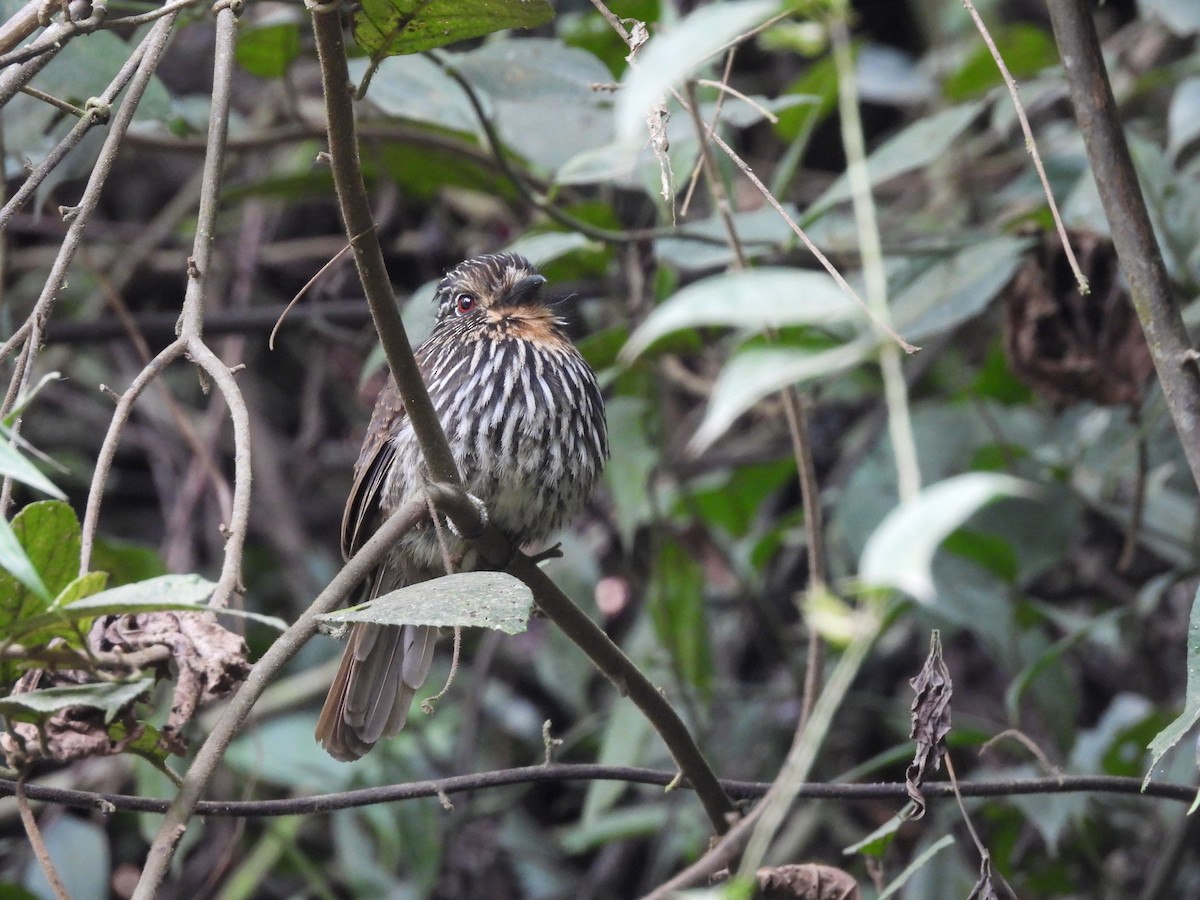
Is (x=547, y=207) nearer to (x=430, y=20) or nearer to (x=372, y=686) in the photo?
(x=372, y=686)

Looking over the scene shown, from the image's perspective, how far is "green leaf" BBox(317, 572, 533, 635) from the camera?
1495mm

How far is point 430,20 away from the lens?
1.72 metres

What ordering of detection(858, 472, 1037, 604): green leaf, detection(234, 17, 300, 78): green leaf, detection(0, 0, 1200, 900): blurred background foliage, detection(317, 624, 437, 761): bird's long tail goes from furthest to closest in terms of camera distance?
detection(234, 17, 300, 78): green leaf
detection(0, 0, 1200, 900): blurred background foliage
detection(317, 624, 437, 761): bird's long tail
detection(858, 472, 1037, 604): green leaf

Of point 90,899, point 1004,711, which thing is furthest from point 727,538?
point 90,899

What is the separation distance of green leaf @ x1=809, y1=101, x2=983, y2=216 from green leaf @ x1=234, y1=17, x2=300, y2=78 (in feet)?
4.24

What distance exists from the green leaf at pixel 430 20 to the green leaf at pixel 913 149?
3.88 feet

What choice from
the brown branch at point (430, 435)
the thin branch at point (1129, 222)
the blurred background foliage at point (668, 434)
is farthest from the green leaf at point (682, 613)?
the thin branch at point (1129, 222)

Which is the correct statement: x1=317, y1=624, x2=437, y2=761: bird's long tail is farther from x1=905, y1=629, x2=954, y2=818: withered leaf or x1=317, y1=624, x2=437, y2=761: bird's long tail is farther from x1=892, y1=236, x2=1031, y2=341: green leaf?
x1=905, y1=629, x2=954, y2=818: withered leaf

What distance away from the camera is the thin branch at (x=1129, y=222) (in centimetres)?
195

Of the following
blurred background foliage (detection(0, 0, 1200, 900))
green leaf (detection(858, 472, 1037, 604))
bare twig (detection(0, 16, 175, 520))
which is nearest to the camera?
green leaf (detection(858, 472, 1037, 604))

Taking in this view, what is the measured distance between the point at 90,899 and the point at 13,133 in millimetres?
1844

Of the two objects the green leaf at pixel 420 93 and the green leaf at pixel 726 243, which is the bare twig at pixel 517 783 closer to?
the green leaf at pixel 726 243

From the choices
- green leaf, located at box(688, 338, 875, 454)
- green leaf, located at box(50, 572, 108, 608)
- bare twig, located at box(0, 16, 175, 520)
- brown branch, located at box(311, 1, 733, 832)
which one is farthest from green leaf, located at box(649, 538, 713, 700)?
green leaf, located at box(688, 338, 875, 454)

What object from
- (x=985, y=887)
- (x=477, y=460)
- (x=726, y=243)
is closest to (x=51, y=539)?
(x=985, y=887)
